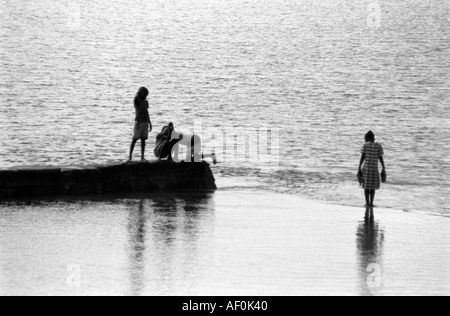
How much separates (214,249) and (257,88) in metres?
56.1

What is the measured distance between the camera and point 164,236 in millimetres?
15742

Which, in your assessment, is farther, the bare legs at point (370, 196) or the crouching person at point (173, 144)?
the crouching person at point (173, 144)

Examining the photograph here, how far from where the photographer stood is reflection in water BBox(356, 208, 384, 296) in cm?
1280

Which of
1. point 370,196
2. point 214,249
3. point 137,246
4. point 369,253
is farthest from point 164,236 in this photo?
point 370,196

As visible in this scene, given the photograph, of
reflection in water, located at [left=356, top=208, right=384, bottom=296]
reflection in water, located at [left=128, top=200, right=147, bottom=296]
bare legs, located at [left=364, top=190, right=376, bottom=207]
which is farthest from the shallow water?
reflection in water, located at [left=128, top=200, right=147, bottom=296]

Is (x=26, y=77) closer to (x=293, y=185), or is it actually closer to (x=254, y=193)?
(x=293, y=185)

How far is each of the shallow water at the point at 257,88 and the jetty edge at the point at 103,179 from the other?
14.1ft

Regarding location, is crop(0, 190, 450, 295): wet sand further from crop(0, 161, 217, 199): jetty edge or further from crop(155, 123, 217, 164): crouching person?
crop(155, 123, 217, 164): crouching person

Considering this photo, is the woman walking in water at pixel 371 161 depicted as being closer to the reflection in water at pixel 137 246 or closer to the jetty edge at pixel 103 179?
the jetty edge at pixel 103 179

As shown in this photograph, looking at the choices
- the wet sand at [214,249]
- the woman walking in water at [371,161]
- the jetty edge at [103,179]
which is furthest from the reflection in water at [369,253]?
the jetty edge at [103,179]

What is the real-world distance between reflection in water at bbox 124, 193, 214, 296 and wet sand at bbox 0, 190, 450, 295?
0.02 m

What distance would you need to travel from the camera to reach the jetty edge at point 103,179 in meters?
19.0

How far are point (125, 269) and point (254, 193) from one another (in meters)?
9.34

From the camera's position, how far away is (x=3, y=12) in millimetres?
151375
